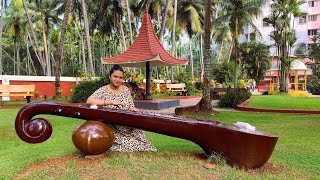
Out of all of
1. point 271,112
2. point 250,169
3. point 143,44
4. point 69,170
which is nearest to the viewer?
point 69,170

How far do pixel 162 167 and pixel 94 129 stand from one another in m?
1.01

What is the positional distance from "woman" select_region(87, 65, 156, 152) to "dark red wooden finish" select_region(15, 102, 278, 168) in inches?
12.6

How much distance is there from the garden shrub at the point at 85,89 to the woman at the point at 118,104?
10.4 meters

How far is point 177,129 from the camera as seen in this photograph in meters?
4.39

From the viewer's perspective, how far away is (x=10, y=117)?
10.1 m

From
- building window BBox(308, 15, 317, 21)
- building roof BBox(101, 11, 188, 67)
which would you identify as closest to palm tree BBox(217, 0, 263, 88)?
building roof BBox(101, 11, 188, 67)

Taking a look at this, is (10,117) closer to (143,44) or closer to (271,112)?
(143,44)

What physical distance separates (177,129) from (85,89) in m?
11.4

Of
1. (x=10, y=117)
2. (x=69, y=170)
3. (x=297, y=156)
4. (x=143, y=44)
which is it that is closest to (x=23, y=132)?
(x=69, y=170)

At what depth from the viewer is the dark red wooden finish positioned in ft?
13.5

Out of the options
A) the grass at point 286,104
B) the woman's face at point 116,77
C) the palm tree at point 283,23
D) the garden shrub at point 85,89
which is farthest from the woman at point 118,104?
the palm tree at point 283,23

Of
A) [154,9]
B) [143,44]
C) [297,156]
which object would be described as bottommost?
[297,156]

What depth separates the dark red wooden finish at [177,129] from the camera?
162 inches

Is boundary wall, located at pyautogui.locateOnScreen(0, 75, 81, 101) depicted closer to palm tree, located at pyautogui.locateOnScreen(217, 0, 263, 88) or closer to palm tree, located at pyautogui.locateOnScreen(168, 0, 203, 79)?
palm tree, located at pyautogui.locateOnScreen(217, 0, 263, 88)
